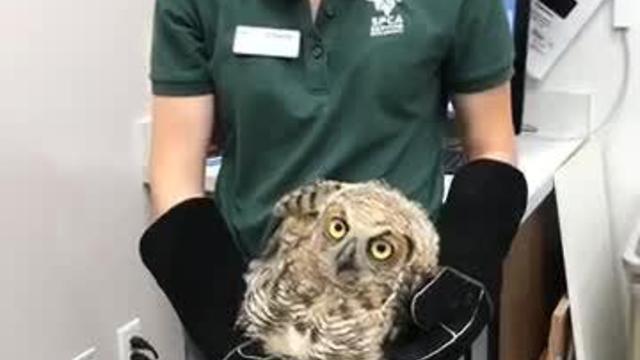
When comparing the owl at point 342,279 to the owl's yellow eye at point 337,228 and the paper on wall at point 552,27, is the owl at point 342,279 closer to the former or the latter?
the owl's yellow eye at point 337,228

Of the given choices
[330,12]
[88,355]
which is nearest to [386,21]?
[330,12]

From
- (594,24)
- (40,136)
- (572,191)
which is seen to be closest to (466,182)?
(40,136)

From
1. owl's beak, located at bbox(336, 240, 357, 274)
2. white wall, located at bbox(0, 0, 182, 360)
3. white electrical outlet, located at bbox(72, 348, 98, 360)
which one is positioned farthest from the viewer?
white electrical outlet, located at bbox(72, 348, 98, 360)

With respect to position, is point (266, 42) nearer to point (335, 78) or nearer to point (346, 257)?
point (335, 78)

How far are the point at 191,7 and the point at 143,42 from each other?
2.95 feet

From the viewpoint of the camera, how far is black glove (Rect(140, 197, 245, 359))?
3.56ft

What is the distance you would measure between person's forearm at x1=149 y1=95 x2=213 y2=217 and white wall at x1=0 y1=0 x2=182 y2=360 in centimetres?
59

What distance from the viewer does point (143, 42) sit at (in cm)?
202

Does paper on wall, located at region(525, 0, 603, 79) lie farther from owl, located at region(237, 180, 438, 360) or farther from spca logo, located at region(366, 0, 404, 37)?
owl, located at region(237, 180, 438, 360)

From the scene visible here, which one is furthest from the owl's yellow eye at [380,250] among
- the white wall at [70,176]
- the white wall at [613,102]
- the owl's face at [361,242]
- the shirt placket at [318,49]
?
the white wall at [613,102]

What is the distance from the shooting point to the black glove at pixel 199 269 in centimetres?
109

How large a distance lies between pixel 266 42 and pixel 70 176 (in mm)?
844

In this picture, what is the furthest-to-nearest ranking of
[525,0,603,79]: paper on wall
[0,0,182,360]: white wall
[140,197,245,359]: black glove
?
[525,0,603,79]: paper on wall, [0,0,182,360]: white wall, [140,197,245,359]: black glove

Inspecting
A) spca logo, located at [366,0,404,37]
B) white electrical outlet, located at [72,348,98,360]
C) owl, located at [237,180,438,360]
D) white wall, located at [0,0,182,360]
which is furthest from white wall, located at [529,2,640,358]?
owl, located at [237,180,438,360]
